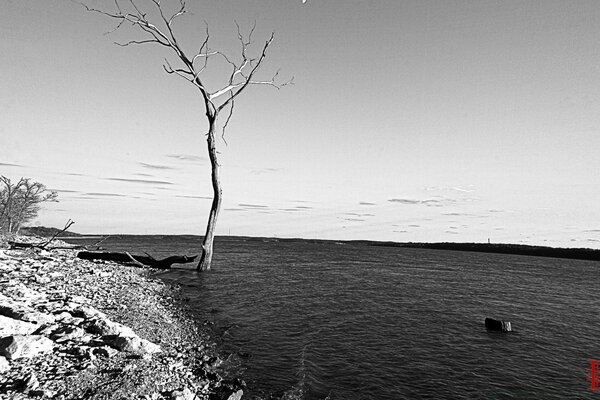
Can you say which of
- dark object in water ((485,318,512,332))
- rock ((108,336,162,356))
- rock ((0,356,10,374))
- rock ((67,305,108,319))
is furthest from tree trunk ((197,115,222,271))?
→ dark object in water ((485,318,512,332))

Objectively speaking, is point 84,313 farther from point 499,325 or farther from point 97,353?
point 499,325

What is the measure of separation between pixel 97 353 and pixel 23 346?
4.89 feet

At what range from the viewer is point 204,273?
27.2 meters

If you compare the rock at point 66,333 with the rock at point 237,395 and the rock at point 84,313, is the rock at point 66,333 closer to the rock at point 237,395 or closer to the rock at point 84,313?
the rock at point 84,313

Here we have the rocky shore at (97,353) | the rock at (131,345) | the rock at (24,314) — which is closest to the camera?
the rocky shore at (97,353)

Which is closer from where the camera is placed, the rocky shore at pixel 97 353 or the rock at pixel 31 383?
the rock at pixel 31 383

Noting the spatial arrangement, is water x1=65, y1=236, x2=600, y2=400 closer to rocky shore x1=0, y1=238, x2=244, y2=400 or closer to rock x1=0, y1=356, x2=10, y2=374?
rocky shore x1=0, y1=238, x2=244, y2=400

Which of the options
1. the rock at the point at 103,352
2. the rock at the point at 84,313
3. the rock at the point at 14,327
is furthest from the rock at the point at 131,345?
the rock at the point at 14,327

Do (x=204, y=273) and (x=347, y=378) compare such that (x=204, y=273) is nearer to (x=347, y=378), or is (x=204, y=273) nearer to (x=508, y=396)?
(x=347, y=378)

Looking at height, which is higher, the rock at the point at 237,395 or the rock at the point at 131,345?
the rock at the point at 131,345

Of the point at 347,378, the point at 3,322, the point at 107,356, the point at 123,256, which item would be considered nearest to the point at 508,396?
the point at 347,378

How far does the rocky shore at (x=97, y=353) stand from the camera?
243 inches

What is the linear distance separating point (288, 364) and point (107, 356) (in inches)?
202

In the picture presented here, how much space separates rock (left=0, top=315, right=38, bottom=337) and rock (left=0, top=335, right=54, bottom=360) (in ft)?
1.42
